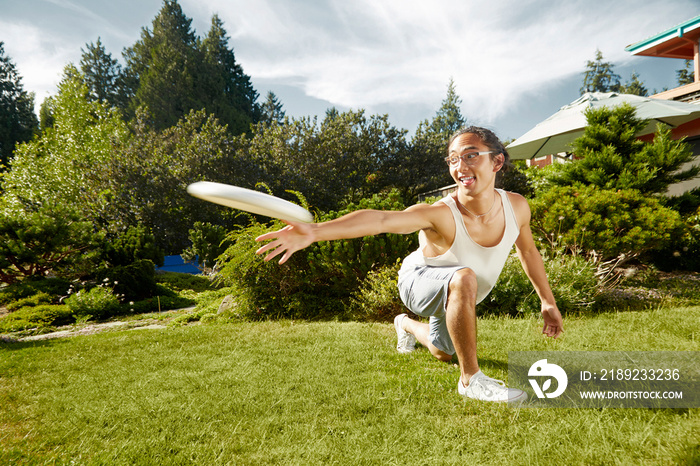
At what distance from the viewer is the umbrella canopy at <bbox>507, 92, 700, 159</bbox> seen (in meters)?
9.21

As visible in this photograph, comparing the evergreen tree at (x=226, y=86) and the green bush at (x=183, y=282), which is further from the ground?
the evergreen tree at (x=226, y=86)

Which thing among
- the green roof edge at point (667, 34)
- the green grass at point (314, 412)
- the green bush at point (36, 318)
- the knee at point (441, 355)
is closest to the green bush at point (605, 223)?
the green grass at point (314, 412)

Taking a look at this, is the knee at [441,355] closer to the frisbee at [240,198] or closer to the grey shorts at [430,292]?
the grey shorts at [430,292]

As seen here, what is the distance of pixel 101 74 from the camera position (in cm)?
4050

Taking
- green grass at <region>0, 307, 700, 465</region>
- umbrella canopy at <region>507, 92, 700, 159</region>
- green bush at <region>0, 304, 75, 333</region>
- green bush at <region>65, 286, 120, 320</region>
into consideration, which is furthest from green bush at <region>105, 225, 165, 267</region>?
umbrella canopy at <region>507, 92, 700, 159</region>

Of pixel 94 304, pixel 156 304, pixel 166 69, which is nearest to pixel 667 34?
pixel 156 304

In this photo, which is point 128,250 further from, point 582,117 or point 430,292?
point 582,117

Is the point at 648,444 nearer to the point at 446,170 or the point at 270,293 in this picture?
the point at 270,293

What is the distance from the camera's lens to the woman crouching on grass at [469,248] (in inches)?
92.0

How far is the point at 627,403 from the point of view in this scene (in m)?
2.26

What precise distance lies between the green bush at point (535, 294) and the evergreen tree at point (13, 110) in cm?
4479

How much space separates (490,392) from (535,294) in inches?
125

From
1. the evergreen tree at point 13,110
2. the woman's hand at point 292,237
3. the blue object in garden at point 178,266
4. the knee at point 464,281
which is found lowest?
the blue object in garden at point 178,266

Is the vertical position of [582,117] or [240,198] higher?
[582,117]
